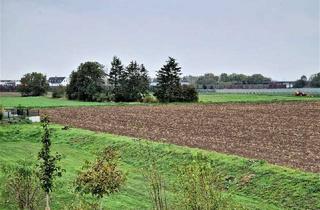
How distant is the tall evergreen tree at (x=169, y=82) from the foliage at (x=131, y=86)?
4935mm

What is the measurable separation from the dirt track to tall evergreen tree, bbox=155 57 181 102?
113 feet

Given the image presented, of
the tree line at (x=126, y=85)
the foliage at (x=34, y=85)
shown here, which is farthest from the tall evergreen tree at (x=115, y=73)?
the foliage at (x=34, y=85)

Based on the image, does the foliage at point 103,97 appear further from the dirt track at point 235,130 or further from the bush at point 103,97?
the dirt track at point 235,130

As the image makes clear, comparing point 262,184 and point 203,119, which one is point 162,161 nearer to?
point 262,184

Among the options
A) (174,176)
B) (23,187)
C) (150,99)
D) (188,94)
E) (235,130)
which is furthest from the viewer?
(150,99)

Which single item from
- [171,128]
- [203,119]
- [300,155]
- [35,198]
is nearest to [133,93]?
[203,119]

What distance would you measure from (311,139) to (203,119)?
2185 cm

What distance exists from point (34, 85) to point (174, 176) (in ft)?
446

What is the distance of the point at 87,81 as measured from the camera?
12200 cm

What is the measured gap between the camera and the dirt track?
35.5m

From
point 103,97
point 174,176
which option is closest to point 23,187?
point 174,176

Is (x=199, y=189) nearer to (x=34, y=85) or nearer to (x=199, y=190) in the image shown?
(x=199, y=190)

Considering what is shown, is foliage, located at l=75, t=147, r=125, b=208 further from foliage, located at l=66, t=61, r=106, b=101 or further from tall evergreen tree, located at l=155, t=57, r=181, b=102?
foliage, located at l=66, t=61, r=106, b=101

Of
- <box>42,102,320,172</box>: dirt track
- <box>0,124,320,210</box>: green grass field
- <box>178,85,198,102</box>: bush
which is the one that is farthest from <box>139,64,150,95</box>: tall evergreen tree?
<box>0,124,320,210</box>: green grass field
